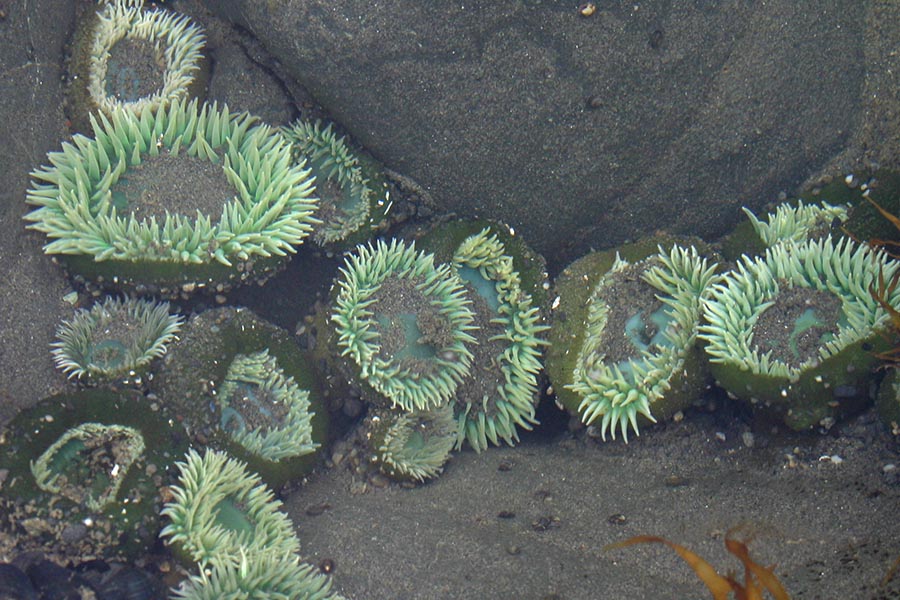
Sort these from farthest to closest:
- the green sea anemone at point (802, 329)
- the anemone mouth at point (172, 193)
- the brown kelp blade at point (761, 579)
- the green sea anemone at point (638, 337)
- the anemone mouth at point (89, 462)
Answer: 1. the green sea anemone at point (638, 337)
2. the anemone mouth at point (172, 193)
3. the green sea anemone at point (802, 329)
4. the anemone mouth at point (89, 462)
5. the brown kelp blade at point (761, 579)

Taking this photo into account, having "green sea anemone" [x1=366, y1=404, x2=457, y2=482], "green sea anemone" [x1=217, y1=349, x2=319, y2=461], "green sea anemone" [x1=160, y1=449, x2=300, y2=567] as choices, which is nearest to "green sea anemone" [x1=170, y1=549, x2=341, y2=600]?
"green sea anemone" [x1=160, y1=449, x2=300, y2=567]

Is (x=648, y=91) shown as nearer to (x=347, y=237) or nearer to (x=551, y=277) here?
(x=551, y=277)

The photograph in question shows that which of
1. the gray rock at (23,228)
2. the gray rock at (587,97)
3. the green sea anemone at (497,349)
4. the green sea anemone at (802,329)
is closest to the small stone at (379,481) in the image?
the green sea anemone at (497,349)

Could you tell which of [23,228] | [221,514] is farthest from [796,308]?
[23,228]

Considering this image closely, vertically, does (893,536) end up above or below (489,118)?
below

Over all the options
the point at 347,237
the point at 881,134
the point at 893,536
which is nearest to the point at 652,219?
the point at 881,134

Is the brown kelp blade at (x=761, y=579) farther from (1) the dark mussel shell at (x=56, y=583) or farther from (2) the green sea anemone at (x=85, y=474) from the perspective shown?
(1) the dark mussel shell at (x=56, y=583)

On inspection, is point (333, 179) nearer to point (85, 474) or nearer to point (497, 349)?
point (497, 349)
